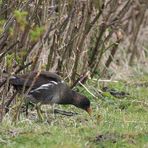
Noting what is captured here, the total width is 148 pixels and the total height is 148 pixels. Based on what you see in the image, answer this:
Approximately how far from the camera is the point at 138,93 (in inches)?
473

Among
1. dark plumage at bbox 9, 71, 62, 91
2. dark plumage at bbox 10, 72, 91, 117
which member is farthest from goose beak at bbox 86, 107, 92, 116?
dark plumage at bbox 9, 71, 62, 91

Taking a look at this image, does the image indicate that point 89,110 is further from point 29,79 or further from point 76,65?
point 76,65

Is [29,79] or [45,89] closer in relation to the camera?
[29,79]

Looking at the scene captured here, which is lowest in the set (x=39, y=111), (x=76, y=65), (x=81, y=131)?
(x=81, y=131)

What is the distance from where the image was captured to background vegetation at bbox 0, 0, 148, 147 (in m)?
7.13

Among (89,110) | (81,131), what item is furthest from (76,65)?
(81,131)

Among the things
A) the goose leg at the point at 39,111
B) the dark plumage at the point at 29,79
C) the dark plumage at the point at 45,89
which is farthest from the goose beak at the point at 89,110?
the goose leg at the point at 39,111

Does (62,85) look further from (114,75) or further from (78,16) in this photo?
(114,75)

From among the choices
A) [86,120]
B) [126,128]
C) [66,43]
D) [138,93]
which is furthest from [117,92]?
[126,128]

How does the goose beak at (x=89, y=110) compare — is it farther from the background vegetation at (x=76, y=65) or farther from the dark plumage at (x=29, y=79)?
the dark plumage at (x=29, y=79)

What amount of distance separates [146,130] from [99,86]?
4509 mm

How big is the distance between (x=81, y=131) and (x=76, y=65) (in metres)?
3.82

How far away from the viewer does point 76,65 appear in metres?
11.2

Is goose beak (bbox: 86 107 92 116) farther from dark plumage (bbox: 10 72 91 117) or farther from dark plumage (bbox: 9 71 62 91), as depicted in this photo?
dark plumage (bbox: 9 71 62 91)
